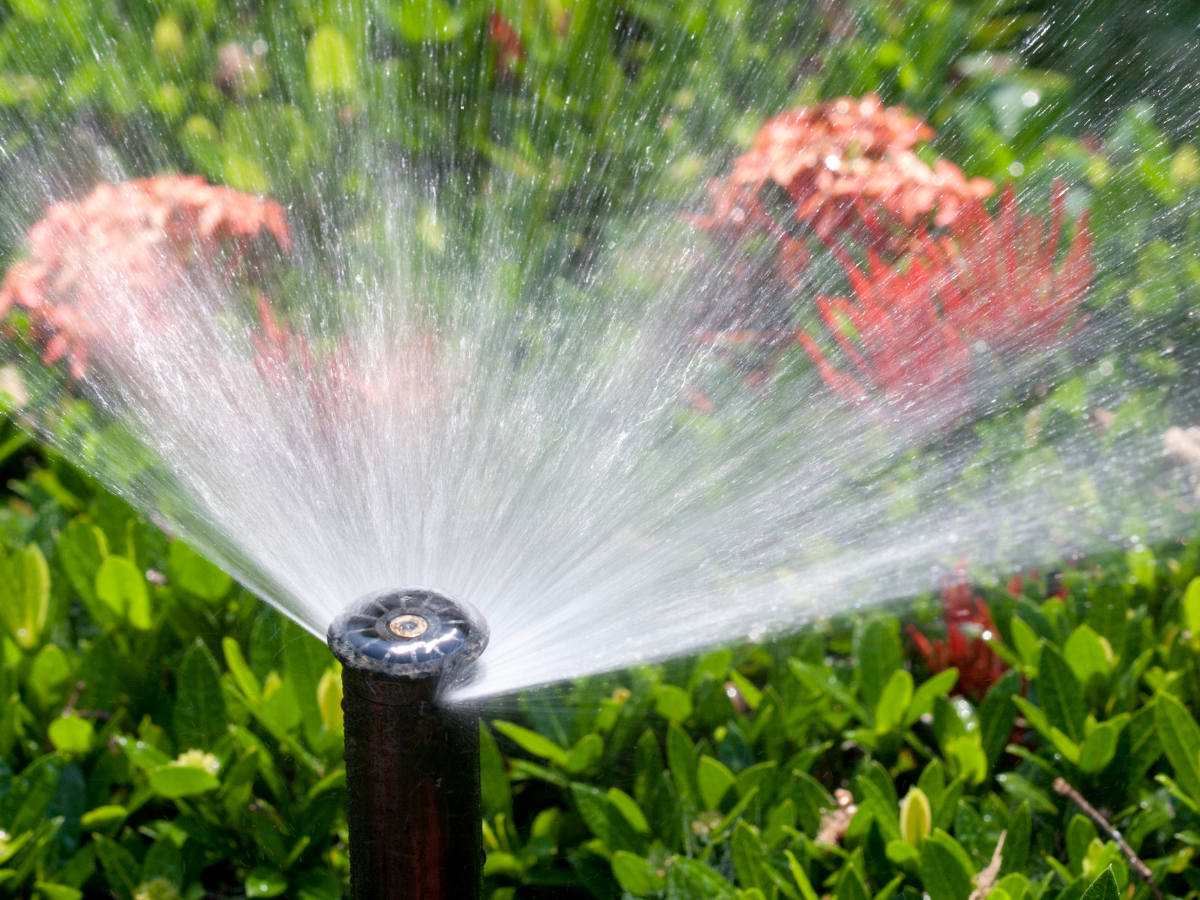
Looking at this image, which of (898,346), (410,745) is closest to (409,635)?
(410,745)

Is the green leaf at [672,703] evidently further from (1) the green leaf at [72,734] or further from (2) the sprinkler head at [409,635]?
(1) the green leaf at [72,734]

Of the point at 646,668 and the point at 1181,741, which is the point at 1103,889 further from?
the point at 646,668

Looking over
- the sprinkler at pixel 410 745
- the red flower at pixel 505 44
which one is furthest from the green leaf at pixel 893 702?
the red flower at pixel 505 44

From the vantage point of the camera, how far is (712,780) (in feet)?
5.62

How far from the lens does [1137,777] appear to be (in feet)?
5.84

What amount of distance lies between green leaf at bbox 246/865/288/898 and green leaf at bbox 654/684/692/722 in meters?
0.60

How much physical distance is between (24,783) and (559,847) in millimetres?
764

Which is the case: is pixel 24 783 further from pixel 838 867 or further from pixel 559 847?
pixel 838 867

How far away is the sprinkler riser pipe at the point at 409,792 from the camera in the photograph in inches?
45.6

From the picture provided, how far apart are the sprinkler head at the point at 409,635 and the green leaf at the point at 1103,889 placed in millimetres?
736

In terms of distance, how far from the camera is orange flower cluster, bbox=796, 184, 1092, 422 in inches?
85.5

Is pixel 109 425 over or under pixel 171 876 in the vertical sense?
over

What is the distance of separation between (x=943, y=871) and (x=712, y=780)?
1.12ft

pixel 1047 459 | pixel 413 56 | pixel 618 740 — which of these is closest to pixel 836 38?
pixel 413 56
